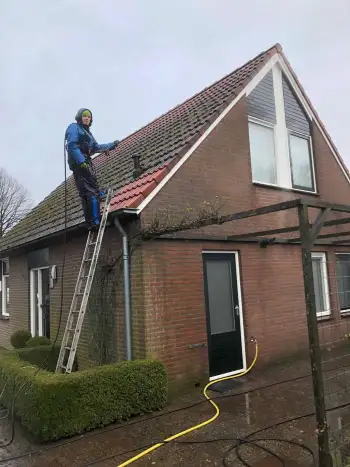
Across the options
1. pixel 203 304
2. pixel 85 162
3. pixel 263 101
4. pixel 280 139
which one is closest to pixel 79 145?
pixel 85 162

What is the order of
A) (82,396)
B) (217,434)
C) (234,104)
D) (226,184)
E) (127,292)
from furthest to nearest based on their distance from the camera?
(234,104) → (226,184) → (127,292) → (82,396) → (217,434)

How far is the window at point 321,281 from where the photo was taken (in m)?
9.96

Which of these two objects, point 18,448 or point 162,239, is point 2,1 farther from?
point 18,448

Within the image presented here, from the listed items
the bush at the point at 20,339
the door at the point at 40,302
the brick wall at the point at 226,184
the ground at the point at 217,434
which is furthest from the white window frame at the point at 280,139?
the bush at the point at 20,339

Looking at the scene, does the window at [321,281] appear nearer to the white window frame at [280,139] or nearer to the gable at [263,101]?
the white window frame at [280,139]

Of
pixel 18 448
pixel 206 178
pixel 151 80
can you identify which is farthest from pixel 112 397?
pixel 151 80

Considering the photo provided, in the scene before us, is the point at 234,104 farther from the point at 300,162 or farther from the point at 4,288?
the point at 4,288

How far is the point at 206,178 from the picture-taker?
7520mm

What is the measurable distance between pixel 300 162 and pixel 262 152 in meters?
1.49

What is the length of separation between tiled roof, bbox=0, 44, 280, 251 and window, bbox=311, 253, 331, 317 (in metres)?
4.52

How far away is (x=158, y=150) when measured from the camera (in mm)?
7941

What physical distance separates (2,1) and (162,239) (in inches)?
177

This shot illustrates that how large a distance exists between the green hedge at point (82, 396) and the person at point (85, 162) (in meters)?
2.38

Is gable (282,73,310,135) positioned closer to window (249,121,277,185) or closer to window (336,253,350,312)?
window (249,121,277,185)
